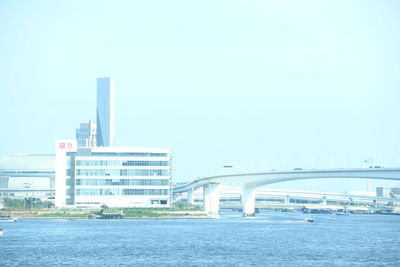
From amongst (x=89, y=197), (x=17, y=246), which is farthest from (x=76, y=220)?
(x=17, y=246)

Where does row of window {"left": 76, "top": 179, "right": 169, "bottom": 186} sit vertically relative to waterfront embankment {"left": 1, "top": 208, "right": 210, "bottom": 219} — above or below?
above

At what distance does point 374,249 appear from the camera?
340ft

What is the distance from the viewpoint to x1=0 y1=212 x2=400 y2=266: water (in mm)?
86938

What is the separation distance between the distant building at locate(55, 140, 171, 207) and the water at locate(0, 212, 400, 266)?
1915 inches

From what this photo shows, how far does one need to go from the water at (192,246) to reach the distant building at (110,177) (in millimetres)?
48628

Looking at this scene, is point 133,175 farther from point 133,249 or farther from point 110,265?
point 110,265

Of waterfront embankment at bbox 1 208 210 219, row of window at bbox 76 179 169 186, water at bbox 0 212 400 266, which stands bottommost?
water at bbox 0 212 400 266

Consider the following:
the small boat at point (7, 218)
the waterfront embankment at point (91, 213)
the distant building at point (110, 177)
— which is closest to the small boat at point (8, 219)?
the small boat at point (7, 218)

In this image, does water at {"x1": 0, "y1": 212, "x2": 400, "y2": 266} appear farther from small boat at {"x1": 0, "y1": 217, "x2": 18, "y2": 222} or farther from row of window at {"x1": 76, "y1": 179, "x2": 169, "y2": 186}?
row of window at {"x1": 76, "y1": 179, "x2": 169, "y2": 186}

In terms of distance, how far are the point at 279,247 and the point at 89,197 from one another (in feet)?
323

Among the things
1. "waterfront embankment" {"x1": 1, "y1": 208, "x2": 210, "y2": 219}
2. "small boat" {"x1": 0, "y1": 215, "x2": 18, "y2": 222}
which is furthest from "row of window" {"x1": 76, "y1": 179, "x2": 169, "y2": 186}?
"small boat" {"x1": 0, "y1": 215, "x2": 18, "y2": 222}

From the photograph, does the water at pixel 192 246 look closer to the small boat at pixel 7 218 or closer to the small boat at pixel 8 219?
the small boat at pixel 8 219

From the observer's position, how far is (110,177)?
7736 inches

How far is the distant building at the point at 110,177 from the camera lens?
7721 inches
